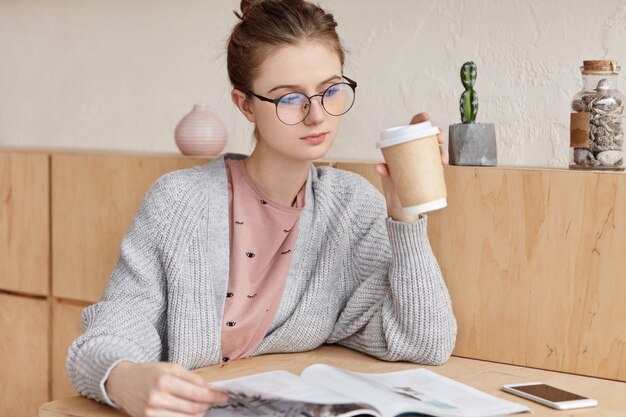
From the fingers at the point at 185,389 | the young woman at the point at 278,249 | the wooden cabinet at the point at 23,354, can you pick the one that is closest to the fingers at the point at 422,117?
the young woman at the point at 278,249

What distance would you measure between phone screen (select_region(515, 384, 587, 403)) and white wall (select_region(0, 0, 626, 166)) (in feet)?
2.51

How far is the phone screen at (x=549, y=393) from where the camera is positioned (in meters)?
1.59

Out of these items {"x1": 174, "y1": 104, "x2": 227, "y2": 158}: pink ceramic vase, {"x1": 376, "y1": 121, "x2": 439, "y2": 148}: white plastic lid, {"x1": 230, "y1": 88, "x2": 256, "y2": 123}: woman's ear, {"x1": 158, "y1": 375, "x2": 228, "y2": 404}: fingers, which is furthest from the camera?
{"x1": 174, "y1": 104, "x2": 227, "y2": 158}: pink ceramic vase

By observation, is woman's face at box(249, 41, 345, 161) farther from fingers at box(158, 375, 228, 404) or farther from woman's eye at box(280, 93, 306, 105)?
fingers at box(158, 375, 228, 404)

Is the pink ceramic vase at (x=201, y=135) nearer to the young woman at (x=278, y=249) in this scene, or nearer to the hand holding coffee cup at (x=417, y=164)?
the young woman at (x=278, y=249)

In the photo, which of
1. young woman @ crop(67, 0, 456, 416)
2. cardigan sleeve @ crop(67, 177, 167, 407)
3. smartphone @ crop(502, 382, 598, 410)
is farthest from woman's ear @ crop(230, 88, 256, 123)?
smartphone @ crop(502, 382, 598, 410)

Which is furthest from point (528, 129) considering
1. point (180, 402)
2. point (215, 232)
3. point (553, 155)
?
point (180, 402)

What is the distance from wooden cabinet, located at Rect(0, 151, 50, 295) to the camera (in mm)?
2727

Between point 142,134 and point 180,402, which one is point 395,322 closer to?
point 180,402

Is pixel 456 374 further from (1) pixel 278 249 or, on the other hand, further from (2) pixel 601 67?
(2) pixel 601 67

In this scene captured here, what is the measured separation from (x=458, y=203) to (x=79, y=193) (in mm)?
1191

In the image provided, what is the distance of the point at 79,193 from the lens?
8.66ft

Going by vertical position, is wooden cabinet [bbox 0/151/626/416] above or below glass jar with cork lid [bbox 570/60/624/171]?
below

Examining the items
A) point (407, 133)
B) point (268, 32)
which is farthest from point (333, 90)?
point (407, 133)
